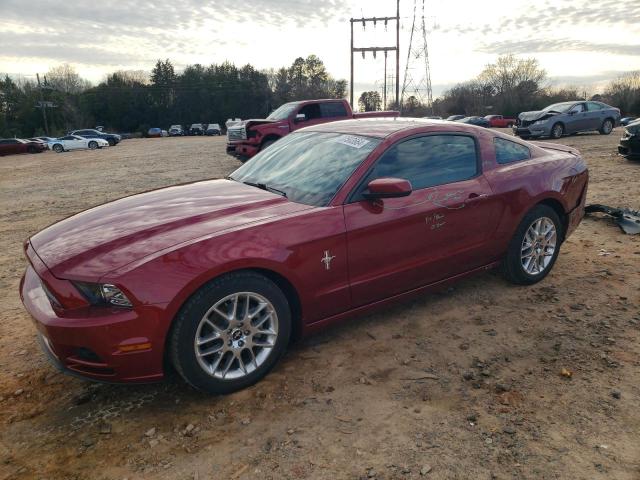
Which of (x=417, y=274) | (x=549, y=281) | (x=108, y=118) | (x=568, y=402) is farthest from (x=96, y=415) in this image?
(x=108, y=118)

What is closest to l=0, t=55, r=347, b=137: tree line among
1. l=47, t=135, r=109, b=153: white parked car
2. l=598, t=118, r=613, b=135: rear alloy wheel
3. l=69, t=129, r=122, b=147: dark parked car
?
l=69, t=129, r=122, b=147: dark parked car

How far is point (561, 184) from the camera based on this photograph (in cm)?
414

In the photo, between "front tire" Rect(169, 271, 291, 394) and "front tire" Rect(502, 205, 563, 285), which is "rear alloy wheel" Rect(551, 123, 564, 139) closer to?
"front tire" Rect(502, 205, 563, 285)

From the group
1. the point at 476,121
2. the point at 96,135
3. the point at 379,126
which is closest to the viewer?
the point at 379,126

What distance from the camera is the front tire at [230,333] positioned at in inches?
98.8

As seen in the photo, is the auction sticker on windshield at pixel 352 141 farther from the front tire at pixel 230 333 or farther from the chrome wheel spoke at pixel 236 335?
the chrome wheel spoke at pixel 236 335

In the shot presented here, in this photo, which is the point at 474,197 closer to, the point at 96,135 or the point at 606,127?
the point at 606,127

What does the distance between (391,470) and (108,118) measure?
84069 millimetres

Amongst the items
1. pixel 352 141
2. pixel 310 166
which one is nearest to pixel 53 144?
pixel 310 166

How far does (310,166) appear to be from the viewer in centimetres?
347

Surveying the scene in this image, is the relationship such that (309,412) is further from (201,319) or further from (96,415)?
(96,415)

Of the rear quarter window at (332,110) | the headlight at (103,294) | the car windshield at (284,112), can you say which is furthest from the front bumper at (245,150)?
the headlight at (103,294)

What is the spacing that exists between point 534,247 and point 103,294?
356 centimetres

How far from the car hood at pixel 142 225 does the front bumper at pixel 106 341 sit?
0.20m
